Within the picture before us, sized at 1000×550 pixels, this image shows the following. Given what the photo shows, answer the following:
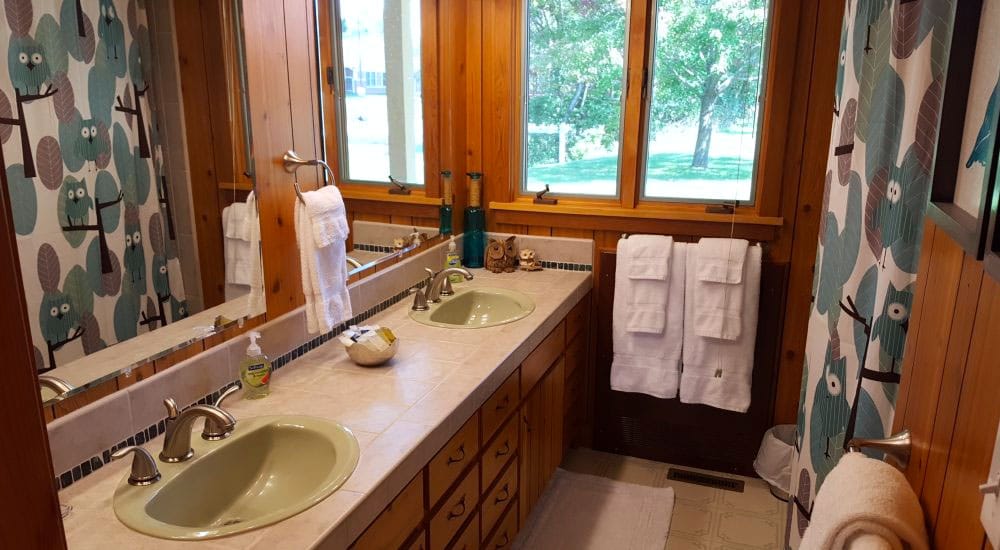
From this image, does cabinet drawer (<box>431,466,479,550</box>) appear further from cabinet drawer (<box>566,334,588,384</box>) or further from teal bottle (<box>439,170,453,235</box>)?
teal bottle (<box>439,170,453,235</box>)

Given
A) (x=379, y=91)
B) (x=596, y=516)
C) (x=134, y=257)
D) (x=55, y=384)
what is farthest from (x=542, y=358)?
(x=55, y=384)

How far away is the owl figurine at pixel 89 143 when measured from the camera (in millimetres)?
1271

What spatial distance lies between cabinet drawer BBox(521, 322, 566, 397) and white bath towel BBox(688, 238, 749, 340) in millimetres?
559

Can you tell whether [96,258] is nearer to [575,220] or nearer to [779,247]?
[575,220]

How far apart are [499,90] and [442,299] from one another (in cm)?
95

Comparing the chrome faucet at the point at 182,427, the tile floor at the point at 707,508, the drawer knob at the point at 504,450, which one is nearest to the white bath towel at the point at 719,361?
the tile floor at the point at 707,508

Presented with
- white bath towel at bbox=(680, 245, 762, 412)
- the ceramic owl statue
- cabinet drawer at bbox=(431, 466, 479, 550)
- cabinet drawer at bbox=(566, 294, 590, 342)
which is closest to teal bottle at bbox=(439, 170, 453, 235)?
the ceramic owl statue

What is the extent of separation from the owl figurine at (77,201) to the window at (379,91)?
925mm

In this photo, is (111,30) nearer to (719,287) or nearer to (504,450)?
(504,450)

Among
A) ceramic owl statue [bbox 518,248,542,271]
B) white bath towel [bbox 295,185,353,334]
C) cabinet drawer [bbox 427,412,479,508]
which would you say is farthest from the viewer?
ceramic owl statue [bbox 518,248,542,271]

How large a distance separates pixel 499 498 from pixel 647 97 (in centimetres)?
165

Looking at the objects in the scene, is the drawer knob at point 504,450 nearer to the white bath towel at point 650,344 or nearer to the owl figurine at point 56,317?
the white bath towel at point 650,344

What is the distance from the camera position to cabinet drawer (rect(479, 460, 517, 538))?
6.58 ft

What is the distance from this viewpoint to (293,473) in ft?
4.93
